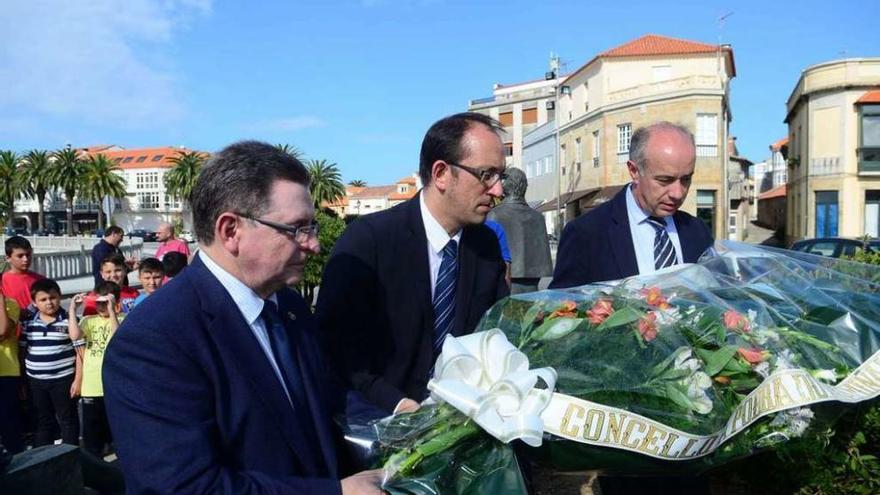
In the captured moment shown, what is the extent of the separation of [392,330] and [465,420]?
0.96 metres

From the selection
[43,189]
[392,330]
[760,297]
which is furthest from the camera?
[43,189]

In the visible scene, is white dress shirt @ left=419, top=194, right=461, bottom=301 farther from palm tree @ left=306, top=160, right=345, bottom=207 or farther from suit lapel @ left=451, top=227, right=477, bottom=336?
palm tree @ left=306, top=160, right=345, bottom=207

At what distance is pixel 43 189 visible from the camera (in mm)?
72812

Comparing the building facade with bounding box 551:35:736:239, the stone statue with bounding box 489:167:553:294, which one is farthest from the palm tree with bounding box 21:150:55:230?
the stone statue with bounding box 489:167:553:294

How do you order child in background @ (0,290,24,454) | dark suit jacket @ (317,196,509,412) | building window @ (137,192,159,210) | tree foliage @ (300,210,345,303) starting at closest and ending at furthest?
dark suit jacket @ (317,196,509,412), child in background @ (0,290,24,454), tree foliage @ (300,210,345,303), building window @ (137,192,159,210)

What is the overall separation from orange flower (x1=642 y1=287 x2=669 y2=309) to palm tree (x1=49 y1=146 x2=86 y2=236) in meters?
78.6

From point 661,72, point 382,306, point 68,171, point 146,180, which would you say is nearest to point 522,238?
point 382,306

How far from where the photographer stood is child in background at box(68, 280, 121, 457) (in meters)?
5.36

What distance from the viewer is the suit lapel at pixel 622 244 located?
10.3 ft

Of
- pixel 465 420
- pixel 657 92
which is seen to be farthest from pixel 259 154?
pixel 657 92

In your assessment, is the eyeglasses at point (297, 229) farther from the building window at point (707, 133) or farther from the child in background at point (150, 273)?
the building window at point (707, 133)

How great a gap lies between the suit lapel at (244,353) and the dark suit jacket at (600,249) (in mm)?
1624

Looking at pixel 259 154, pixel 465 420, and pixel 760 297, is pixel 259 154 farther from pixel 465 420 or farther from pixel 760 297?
pixel 760 297

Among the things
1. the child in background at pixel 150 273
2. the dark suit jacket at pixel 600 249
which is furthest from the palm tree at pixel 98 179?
the dark suit jacket at pixel 600 249
